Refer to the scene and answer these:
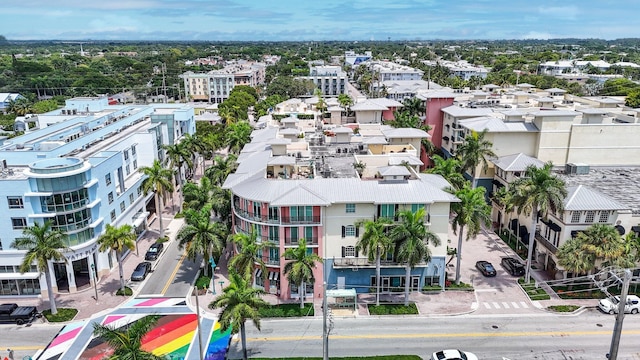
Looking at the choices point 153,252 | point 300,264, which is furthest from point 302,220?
point 153,252

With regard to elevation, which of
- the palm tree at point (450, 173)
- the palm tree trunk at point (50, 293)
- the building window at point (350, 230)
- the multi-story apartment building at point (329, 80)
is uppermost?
the multi-story apartment building at point (329, 80)

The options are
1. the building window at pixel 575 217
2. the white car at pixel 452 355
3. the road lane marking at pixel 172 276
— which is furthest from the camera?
the road lane marking at pixel 172 276

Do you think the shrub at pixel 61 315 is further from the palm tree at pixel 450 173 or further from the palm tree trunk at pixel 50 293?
the palm tree at pixel 450 173

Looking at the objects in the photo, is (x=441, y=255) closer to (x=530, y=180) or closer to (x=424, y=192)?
(x=424, y=192)

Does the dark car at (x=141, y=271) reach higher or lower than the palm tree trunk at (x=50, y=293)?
lower

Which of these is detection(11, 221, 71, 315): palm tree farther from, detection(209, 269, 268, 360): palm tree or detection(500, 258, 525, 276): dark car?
detection(500, 258, 525, 276): dark car

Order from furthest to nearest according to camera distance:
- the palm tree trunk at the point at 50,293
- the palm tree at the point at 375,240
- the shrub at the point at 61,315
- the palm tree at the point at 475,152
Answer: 1. the palm tree at the point at 475,152
2. the shrub at the point at 61,315
3. the palm tree trunk at the point at 50,293
4. the palm tree at the point at 375,240

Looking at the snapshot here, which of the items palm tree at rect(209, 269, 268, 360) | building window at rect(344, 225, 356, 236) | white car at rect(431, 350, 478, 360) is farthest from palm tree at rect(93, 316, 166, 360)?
building window at rect(344, 225, 356, 236)

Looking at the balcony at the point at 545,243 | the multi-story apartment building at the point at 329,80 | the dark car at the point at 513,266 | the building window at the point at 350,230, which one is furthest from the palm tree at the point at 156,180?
the multi-story apartment building at the point at 329,80

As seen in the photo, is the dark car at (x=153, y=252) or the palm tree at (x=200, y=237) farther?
the dark car at (x=153, y=252)
